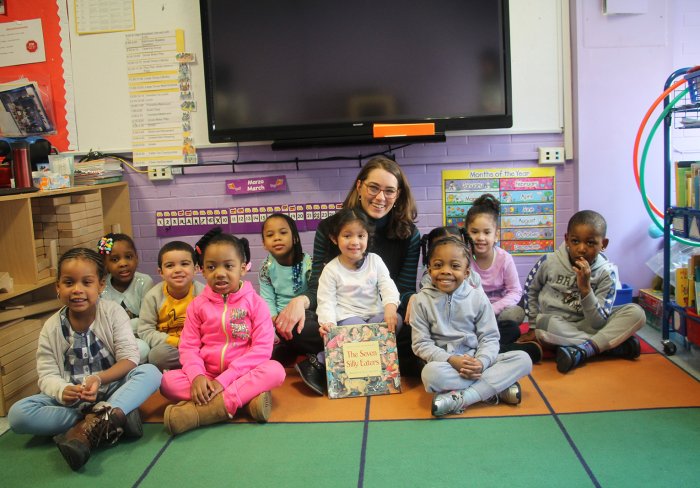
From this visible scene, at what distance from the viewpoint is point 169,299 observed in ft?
9.97

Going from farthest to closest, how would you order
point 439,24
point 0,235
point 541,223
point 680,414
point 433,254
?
point 541,223 → point 439,24 → point 0,235 → point 433,254 → point 680,414

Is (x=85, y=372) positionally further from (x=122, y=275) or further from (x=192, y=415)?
(x=122, y=275)

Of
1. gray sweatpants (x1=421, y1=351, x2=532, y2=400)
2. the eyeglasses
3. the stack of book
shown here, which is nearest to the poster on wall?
the eyeglasses

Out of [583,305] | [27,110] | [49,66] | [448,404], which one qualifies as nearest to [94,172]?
[27,110]

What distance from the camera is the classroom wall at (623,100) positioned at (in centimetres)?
362

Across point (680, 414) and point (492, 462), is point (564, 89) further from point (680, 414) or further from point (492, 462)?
point (492, 462)

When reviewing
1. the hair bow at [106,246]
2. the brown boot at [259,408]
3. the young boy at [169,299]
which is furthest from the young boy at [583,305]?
the hair bow at [106,246]

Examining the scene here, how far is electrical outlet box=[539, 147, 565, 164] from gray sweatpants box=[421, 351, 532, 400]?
1.65 metres

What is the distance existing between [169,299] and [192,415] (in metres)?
0.81

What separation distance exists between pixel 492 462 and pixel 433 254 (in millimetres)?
857

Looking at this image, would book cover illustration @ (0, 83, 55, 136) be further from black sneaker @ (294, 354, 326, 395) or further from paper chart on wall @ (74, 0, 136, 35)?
black sneaker @ (294, 354, 326, 395)

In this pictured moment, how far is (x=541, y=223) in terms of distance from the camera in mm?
3881

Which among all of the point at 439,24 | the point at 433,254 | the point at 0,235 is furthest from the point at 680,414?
the point at 0,235

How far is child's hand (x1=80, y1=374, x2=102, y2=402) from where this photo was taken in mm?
2273
